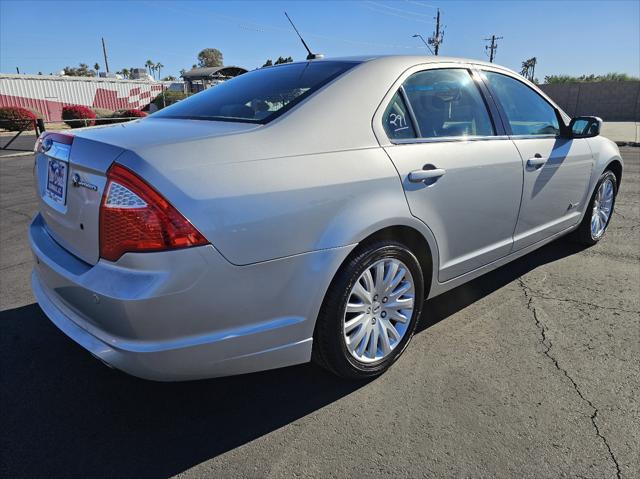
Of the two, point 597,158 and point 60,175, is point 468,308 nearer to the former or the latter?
point 597,158

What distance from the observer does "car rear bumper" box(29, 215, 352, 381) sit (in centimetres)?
178

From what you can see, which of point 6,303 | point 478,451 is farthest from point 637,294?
point 6,303

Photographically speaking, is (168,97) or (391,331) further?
(168,97)

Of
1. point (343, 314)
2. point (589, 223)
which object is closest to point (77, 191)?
point (343, 314)

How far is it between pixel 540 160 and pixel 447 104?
933 mm

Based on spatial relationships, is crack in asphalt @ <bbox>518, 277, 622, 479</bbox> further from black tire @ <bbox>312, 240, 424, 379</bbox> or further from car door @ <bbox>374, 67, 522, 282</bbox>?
black tire @ <bbox>312, 240, 424, 379</bbox>

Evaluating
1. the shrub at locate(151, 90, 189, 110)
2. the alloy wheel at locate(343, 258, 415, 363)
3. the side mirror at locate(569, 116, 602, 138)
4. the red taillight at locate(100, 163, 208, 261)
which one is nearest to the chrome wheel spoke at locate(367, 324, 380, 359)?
the alloy wheel at locate(343, 258, 415, 363)

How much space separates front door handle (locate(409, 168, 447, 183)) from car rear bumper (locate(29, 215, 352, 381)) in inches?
22.8

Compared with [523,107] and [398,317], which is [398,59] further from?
[398,317]

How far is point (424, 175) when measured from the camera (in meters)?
2.49

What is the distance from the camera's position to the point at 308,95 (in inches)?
92.1

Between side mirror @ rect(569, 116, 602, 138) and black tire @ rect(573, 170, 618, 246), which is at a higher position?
side mirror @ rect(569, 116, 602, 138)

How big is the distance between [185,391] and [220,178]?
4.16 ft

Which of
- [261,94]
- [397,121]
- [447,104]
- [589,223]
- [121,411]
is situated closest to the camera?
[121,411]
